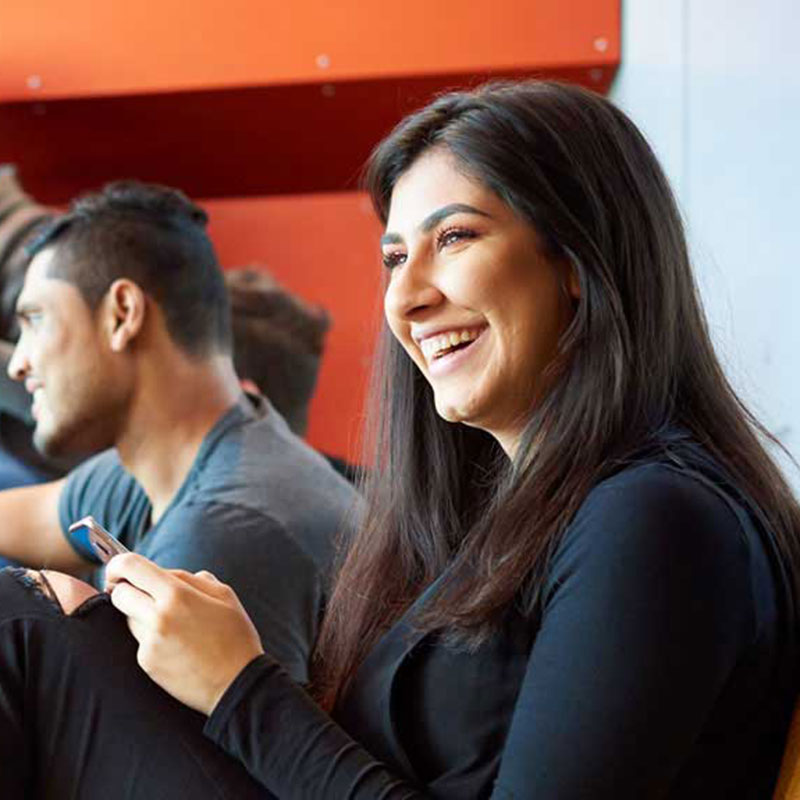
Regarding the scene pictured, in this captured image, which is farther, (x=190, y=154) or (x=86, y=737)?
(x=190, y=154)

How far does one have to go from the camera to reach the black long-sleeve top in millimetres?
1054

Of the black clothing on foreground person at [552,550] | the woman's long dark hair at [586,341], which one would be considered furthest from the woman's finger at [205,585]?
the woman's long dark hair at [586,341]

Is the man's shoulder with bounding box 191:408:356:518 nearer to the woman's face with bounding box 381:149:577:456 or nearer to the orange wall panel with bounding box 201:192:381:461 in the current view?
the woman's face with bounding box 381:149:577:456

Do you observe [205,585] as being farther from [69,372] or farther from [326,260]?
[326,260]

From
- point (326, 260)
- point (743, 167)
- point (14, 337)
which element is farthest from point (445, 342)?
point (326, 260)

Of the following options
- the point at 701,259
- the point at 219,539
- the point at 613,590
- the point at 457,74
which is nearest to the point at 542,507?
the point at 613,590

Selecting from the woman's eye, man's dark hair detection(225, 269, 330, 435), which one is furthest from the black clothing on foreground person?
man's dark hair detection(225, 269, 330, 435)

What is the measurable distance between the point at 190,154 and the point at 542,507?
232 cm

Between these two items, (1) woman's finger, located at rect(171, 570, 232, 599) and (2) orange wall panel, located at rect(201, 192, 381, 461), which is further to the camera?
(2) orange wall panel, located at rect(201, 192, 381, 461)

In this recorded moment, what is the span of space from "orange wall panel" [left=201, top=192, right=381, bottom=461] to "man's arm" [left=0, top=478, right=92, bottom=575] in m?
1.73

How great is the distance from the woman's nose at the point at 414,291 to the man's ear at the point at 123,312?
107 centimetres

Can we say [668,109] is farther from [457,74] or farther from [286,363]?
[286,363]

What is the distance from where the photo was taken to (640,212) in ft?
4.11

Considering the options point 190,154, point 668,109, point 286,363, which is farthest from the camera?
point 190,154
